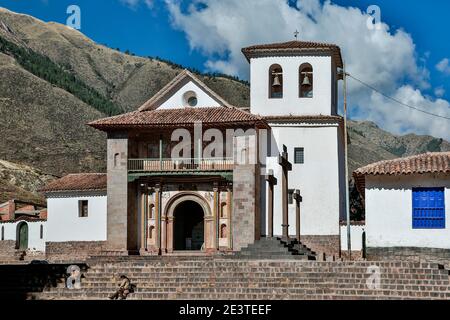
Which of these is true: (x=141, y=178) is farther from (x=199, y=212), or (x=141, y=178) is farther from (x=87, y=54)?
(x=87, y=54)

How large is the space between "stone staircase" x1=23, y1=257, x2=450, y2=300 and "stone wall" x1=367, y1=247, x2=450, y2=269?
689 cm

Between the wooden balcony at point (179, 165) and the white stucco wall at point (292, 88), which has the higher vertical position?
the white stucco wall at point (292, 88)

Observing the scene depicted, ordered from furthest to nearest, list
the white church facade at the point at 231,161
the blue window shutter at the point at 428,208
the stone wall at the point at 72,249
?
the stone wall at the point at 72,249, the white church facade at the point at 231,161, the blue window shutter at the point at 428,208

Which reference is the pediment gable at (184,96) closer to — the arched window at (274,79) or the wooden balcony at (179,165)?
the arched window at (274,79)

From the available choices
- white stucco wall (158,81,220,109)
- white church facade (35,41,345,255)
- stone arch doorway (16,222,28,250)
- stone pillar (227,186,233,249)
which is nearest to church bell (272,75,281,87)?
white church facade (35,41,345,255)

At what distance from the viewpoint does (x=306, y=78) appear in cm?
3531

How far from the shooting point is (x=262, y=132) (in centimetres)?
3491

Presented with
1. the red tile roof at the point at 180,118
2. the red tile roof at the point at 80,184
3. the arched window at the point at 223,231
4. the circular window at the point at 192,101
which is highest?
the circular window at the point at 192,101

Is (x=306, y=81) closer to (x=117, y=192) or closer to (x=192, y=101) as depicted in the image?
(x=192, y=101)

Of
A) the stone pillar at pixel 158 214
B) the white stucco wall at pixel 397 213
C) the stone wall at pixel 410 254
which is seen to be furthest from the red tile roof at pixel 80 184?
the stone wall at pixel 410 254

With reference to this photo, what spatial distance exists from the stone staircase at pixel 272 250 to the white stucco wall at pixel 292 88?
7.36 metres

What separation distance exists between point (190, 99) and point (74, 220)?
7914mm

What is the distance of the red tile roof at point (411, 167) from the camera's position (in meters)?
28.7
